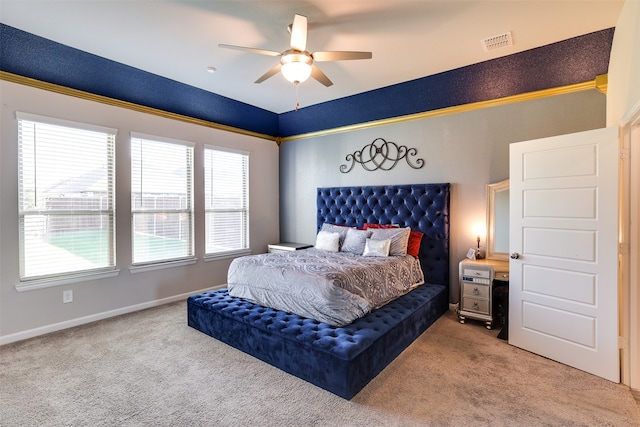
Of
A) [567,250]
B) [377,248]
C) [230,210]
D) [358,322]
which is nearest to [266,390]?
[358,322]

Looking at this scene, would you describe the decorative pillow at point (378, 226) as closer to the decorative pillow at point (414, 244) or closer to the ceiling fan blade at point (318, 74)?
the decorative pillow at point (414, 244)

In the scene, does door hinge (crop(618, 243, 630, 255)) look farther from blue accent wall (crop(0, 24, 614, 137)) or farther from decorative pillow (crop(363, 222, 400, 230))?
decorative pillow (crop(363, 222, 400, 230))

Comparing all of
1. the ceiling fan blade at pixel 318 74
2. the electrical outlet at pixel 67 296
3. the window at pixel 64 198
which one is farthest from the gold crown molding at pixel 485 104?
the electrical outlet at pixel 67 296

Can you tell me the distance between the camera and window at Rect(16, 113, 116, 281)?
10.8 ft

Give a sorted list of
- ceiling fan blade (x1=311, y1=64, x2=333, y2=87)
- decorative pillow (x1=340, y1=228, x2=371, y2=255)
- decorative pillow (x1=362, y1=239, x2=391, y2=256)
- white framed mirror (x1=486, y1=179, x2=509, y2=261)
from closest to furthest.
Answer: ceiling fan blade (x1=311, y1=64, x2=333, y2=87), white framed mirror (x1=486, y1=179, x2=509, y2=261), decorative pillow (x1=362, y1=239, x2=391, y2=256), decorative pillow (x1=340, y1=228, x2=371, y2=255)

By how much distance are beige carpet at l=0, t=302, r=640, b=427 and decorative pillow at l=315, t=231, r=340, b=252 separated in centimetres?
174

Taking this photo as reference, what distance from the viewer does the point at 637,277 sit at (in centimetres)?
239

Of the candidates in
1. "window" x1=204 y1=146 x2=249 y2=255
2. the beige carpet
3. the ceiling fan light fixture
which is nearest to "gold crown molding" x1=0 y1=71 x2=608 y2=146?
"window" x1=204 y1=146 x2=249 y2=255

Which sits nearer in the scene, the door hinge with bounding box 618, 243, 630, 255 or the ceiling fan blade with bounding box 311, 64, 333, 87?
the door hinge with bounding box 618, 243, 630, 255

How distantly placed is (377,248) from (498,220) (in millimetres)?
1530

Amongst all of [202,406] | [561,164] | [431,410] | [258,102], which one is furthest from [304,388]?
[258,102]

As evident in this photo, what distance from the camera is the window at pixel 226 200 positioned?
5.00 m

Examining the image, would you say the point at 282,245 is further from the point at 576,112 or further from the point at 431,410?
the point at 576,112

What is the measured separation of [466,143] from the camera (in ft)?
13.4
